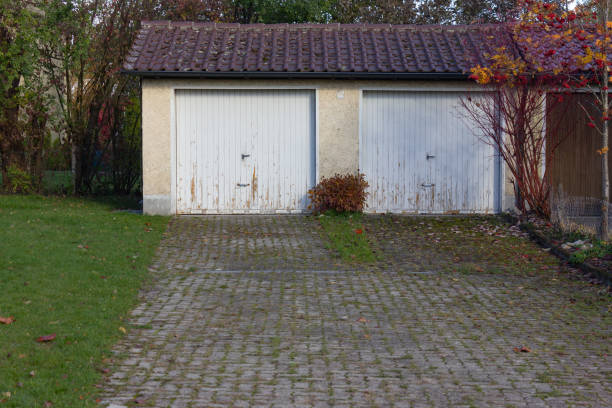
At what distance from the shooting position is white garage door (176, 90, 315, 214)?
13.6 meters

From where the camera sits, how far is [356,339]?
620cm

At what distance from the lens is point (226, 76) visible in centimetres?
1326

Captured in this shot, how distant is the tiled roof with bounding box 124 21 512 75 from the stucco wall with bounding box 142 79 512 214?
370mm

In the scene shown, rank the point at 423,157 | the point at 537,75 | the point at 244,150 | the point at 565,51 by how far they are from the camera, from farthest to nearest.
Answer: the point at 423,157, the point at 244,150, the point at 565,51, the point at 537,75

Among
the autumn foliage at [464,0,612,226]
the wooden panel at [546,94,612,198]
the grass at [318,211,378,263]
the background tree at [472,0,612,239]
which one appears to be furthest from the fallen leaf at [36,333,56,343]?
the wooden panel at [546,94,612,198]

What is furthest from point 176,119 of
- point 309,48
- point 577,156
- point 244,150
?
point 577,156

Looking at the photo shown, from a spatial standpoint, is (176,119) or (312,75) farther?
(176,119)

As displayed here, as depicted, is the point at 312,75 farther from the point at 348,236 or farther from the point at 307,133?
the point at 348,236

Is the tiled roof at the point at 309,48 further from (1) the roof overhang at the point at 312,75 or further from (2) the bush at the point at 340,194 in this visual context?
(2) the bush at the point at 340,194

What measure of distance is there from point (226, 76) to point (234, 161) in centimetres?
160

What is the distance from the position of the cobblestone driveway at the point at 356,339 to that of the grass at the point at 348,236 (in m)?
0.42

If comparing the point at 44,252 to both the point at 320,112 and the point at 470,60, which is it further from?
the point at 470,60

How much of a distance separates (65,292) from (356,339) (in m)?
3.12

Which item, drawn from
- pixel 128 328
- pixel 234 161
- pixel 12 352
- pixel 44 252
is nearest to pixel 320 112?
pixel 234 161
